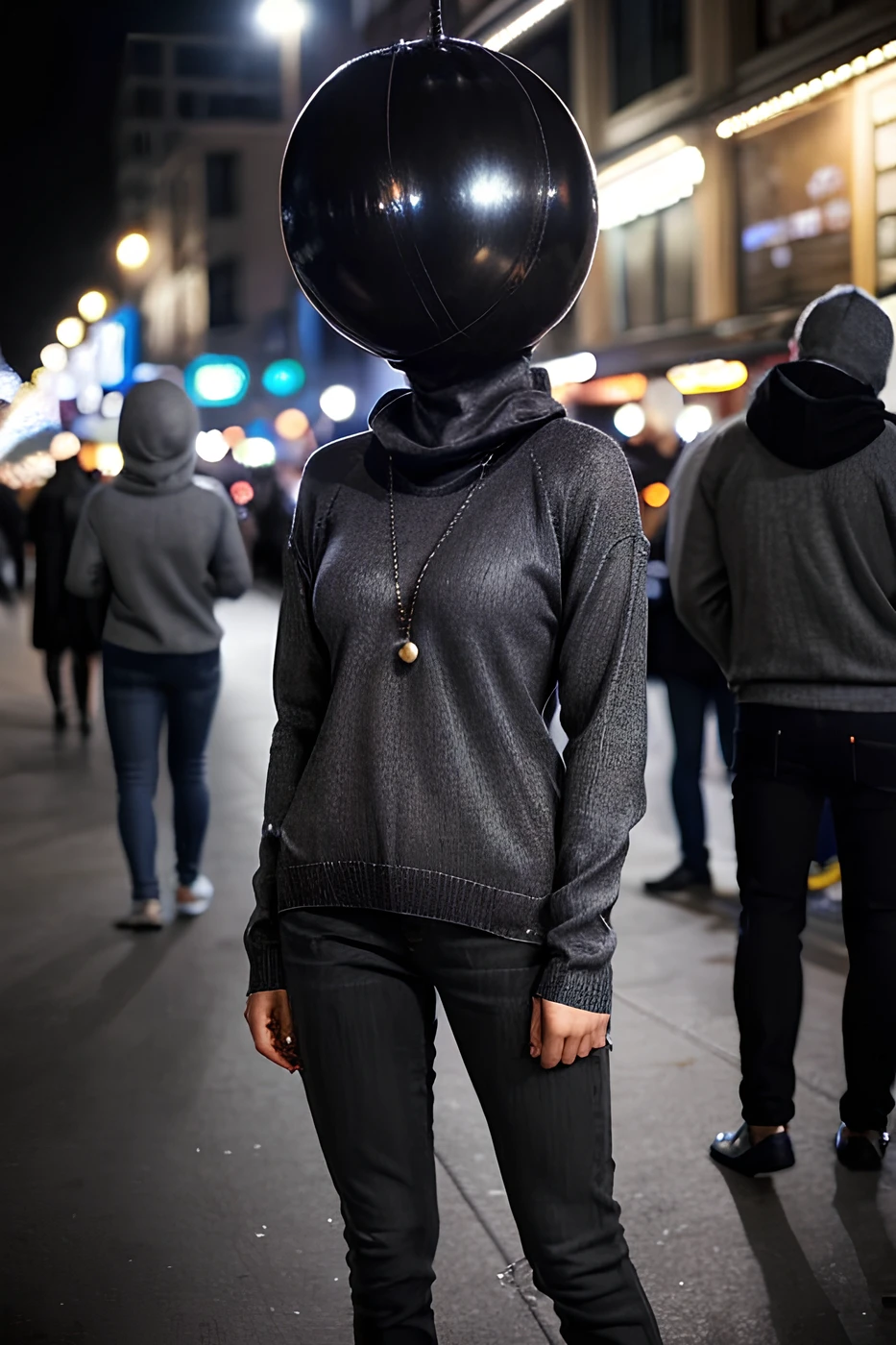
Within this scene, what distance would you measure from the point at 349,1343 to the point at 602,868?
1.45m

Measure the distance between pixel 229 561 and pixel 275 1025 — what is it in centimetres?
378

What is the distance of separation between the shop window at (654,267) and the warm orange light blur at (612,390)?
3.35 ft

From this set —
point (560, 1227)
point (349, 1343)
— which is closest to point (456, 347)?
point (560, 1227)

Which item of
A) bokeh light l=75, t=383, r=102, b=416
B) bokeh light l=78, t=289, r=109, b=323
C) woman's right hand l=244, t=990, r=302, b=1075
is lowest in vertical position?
woman's right hand l=244, t=990, r=302, b=1075

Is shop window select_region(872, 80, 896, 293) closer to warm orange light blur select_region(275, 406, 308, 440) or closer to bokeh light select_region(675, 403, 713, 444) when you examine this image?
bokeh light select_region(675, 403, 713, 444)

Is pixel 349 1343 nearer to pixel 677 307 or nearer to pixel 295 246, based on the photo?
pixel 295 246

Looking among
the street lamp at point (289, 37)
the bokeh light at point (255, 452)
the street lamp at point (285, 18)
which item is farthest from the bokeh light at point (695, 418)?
the bokeh light at point (255, 452)

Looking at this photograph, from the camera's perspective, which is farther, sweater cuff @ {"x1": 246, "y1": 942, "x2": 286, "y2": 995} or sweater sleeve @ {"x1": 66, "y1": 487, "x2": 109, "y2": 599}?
sweater sleeve @ {"x1": 66, "y1": 487, "x2": 109, "y2": 599}

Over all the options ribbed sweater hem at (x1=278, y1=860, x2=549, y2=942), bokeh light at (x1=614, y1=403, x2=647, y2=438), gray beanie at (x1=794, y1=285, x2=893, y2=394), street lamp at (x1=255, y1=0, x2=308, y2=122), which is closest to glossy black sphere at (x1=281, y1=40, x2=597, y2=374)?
ribbed sweater hem at (x1=278, y1=860, x2=549, y2=942)

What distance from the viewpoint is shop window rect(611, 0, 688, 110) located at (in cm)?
1811

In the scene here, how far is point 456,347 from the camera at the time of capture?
185 centimetres

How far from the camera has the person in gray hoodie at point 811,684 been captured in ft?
10.7

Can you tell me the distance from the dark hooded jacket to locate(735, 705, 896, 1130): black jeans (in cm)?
8

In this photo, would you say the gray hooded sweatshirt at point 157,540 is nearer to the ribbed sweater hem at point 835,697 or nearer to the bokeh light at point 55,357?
the ribbed sweater hem at point 835,697
